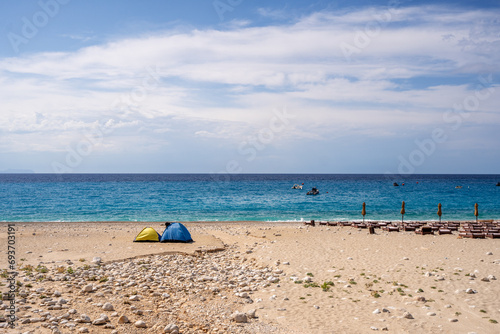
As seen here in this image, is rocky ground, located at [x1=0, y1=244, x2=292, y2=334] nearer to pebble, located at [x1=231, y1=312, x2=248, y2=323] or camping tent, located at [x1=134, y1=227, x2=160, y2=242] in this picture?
pebble, located at [x1=231, y1=312, x2=248, y2=323]

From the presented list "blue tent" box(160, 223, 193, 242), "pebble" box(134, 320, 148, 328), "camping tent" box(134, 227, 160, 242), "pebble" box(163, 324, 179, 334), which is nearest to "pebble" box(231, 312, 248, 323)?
"pebble" box(163, 324, 179, 334)

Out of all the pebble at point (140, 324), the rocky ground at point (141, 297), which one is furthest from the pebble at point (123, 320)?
the pebble at point (140, 324)

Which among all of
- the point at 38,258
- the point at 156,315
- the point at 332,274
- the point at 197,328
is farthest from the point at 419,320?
the point at 38,258

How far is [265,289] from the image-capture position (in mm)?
12289

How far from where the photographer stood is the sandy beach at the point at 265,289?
9.46 metres

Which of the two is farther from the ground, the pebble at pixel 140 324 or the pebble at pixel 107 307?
the pebble at pixel 107 307

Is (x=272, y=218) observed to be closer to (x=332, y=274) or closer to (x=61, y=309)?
(x=332, y=274)

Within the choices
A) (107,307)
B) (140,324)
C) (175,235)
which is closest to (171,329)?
(140,324)

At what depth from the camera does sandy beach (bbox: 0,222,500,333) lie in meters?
9.46

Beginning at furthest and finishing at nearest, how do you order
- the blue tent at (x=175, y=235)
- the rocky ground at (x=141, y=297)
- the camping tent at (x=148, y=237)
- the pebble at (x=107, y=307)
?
the camping tent at (x=148, y=237) < the blue tent at (x=175, y=235) < the pebble at (x=107, y=307) < the rocky ground at (x=141, y=297)

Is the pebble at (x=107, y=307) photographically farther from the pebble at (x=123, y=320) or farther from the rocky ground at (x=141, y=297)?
the pebble at (x=123, y=320)

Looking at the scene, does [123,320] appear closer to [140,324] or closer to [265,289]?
[140,324]

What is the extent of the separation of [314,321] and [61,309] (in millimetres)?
7100

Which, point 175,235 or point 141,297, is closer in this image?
point 141,297
